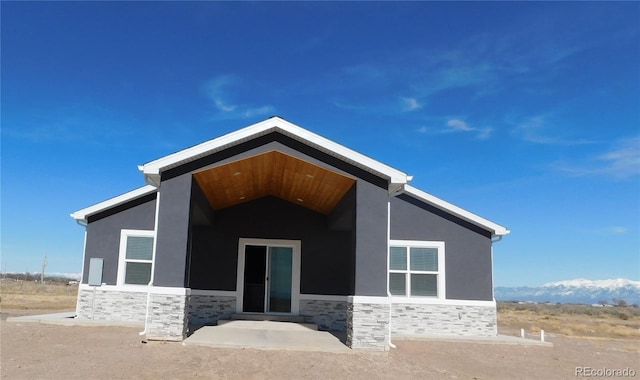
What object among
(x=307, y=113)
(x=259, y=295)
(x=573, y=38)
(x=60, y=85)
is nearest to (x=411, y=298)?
(x=259, y=295)

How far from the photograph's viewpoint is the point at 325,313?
1386cm

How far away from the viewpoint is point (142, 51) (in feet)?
49.2

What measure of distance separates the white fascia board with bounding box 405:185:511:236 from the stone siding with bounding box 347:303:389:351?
4.58 m

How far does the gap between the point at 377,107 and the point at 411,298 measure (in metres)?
9.05

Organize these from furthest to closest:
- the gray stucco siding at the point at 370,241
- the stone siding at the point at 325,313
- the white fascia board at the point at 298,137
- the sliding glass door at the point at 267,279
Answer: the sliding glass door at the point at 267,279, the stone siding at the point at 325,313, the white fascia board at the point at 298,137, the gray stucco siding at the point at 370,241

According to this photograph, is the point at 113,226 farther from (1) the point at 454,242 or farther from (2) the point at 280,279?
(1) the point at 454,242

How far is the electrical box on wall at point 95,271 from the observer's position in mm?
12953

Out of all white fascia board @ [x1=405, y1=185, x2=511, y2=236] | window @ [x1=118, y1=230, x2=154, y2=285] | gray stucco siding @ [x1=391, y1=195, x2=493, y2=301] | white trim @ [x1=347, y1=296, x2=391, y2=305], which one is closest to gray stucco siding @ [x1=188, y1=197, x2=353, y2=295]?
window @ [x1=118, y1=230, x2=154, y2=285]

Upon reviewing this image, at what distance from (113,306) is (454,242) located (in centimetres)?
946

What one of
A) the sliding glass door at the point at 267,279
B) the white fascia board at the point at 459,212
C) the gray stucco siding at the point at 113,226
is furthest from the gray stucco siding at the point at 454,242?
the gray stucco siding at the point at 113,226

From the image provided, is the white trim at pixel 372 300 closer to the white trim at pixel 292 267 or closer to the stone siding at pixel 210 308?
the white trim at pixel 292 267

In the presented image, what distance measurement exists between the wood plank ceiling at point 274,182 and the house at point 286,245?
6cm

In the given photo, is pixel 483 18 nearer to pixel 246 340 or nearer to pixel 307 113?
pixel 307 113

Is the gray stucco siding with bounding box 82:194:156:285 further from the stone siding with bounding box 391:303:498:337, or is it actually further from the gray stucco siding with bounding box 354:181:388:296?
the stone siding with bounding box 391:303:498:337
